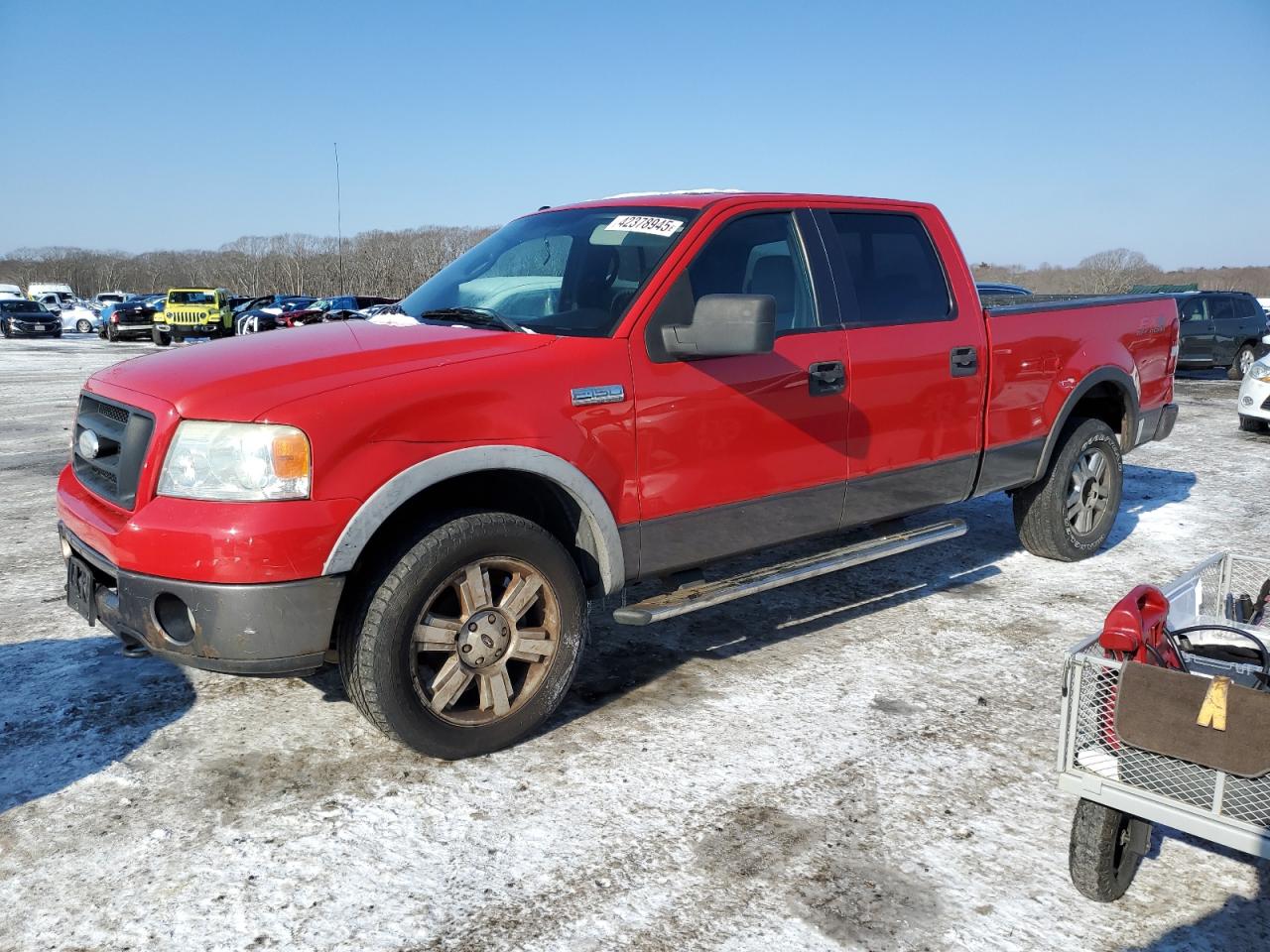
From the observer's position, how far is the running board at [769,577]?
3.73m

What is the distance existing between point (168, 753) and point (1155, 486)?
25.2 feet

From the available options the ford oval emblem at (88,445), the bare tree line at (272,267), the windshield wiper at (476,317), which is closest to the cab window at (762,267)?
the windshield wiper at (476,317)

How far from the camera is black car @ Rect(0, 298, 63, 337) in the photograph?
35.0 meters

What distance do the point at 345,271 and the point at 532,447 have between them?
71954mm

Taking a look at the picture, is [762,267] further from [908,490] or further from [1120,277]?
[1120,277]

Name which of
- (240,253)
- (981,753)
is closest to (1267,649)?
(981,753)

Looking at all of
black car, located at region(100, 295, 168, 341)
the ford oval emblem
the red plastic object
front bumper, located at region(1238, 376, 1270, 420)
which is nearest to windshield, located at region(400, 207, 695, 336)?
the ford oval emblem

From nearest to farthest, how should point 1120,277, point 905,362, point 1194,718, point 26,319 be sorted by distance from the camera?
1. point 1194,718
2. point 905,362
3. point 26,319
4. point 1120,277

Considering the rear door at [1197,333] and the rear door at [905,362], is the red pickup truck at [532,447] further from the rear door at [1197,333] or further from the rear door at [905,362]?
the rear door at [1197,333]

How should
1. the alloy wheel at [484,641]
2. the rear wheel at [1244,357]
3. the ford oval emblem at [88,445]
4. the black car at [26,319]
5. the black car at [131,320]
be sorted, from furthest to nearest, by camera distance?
1. the black car at [131,320]
2. the black car at [26,319]
3. the rear wheel at [1244,357]
4. the ford oval emblem at [88,445]
5. the alloy wheel at [484,641]

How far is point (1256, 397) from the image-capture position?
1119cm

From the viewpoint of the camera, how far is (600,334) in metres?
3.71

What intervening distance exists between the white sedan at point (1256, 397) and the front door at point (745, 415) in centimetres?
895

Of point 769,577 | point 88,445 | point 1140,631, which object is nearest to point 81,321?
point 88,445
